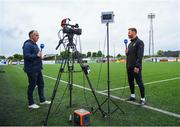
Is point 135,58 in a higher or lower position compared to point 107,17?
lower

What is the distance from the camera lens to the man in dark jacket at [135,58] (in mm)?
5270

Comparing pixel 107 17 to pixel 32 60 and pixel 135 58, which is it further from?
pixel 32 60

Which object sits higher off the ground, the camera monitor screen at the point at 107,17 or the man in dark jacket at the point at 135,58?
the camera monitor screen at the point at 107,17

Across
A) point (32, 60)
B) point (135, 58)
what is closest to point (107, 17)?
point (135, 58)

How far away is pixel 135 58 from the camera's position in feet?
18.0

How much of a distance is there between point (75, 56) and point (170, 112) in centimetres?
248

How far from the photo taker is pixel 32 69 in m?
5.09

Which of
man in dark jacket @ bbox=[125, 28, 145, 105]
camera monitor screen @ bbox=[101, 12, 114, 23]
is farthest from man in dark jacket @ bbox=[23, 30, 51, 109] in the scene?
man in dark jacket @ bbox=[125, 28, 145, 105]

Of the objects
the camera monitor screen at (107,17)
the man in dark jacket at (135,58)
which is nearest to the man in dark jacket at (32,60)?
the camera monitor screen at (107,17)

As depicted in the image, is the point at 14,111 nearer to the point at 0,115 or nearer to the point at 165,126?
the point at 0,115

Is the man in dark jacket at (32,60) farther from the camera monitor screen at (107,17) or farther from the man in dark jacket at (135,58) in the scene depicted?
the man in dark jacket at (135,58)

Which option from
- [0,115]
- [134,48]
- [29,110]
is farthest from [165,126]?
[0,115]

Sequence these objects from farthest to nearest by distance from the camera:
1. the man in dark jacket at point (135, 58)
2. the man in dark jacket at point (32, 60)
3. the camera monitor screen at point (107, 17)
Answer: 1. the man in dark jacket at point (135, 58)
2. the man in dark jacket at point (32, 60)
3. the camera monitor screen at point (107, 17)

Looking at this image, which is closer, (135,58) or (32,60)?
(32,60)
